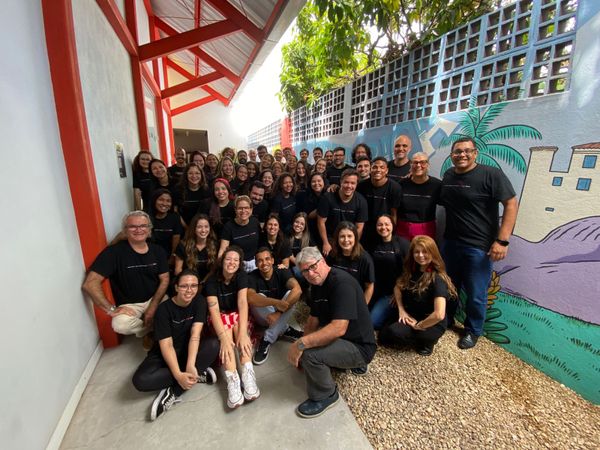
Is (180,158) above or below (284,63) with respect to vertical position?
below

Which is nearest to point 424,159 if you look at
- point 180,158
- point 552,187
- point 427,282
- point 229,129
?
point 552,187

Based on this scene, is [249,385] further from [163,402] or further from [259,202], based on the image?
[259,202]

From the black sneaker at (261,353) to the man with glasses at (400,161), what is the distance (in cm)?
227

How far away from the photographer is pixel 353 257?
2.53 meters

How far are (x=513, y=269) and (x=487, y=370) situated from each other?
3.05ft

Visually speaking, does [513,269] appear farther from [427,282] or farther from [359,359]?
[359,359]

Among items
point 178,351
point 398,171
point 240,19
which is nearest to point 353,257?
point 398,171

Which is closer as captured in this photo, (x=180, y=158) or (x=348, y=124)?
(x=180, y=158)

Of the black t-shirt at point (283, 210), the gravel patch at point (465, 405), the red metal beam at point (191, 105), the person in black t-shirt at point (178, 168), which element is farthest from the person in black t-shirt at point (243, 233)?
the red metal beam at point (191, 105)

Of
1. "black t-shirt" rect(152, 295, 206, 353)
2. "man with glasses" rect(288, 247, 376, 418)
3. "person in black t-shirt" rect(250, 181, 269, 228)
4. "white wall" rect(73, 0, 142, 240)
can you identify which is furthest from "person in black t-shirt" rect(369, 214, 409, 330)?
"white wall" rect(73, 0, 142, 240)

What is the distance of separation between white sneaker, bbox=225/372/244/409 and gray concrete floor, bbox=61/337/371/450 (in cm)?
6

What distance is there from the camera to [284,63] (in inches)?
300

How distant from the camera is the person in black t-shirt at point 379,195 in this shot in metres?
2.91

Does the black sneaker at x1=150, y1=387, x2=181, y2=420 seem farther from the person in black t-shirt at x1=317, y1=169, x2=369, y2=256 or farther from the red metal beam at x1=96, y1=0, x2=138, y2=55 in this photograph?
the red metal beam at x1=96, y1=0, x2=138, y2=55
